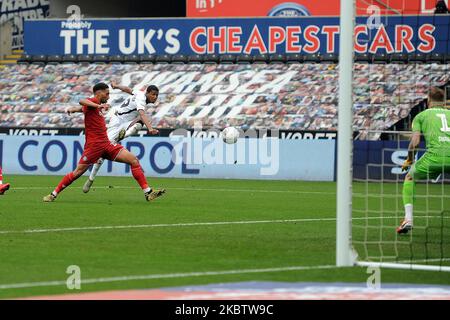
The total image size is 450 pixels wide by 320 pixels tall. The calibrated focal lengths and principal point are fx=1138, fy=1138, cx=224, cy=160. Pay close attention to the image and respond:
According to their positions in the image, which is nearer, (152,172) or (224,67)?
(152,172)

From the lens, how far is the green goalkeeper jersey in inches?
602

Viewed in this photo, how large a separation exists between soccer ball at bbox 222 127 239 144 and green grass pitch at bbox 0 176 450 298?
6.04 m

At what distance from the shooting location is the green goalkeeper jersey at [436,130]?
15281 millimetres

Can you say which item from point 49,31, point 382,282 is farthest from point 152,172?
point 382,282

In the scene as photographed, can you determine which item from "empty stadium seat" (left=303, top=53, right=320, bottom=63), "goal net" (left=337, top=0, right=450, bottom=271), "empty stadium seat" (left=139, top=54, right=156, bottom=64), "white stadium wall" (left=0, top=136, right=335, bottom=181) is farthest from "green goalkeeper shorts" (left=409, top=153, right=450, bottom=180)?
"empty stadium seat" (left=139, top=54, right=156, bottom=64)

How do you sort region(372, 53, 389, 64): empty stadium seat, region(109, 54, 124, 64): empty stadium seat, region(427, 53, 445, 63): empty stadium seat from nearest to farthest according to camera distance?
region(427, 53, 445, 63): empty stadium seat < region(372, 53, 389, 64): empty stadium seat < region(109, 54, 124, 64): empty stadium seat

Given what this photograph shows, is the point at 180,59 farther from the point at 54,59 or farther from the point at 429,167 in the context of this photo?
the point at 429,167

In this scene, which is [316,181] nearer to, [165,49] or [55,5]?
[165,49]

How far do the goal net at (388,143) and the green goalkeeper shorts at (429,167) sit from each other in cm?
33

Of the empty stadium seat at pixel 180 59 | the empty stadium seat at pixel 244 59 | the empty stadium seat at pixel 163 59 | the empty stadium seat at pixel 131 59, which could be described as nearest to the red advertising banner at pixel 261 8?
the empty stadium seat at pixel 244 59

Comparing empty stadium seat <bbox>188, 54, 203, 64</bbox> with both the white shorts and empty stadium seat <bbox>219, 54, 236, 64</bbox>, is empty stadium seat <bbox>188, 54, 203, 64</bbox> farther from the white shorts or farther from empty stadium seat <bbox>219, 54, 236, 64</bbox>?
the white shorts

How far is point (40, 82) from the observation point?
41625mm

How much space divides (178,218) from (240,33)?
25.0 metres

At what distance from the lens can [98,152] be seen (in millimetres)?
20266
